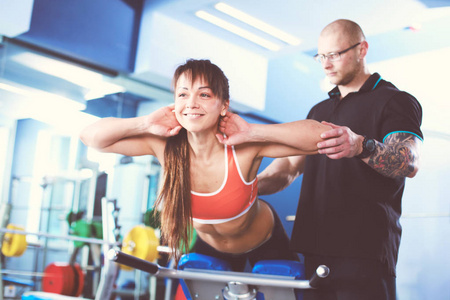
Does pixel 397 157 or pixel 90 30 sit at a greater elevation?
pixel 90 30

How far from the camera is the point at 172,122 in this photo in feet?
5.05

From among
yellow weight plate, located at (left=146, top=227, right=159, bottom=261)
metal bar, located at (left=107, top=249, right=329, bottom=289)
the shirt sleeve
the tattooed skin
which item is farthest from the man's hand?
yellow weight plate, located at (left=146, top=227, right=159, bottom=261)

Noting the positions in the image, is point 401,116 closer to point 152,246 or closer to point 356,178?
point 356,178

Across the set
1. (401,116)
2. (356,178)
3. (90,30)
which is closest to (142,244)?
(90,30)

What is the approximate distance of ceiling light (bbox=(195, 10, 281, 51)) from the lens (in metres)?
4.22

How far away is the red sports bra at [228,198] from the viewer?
1578 millimetres

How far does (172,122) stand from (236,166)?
29cm

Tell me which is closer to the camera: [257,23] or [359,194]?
[359,194]

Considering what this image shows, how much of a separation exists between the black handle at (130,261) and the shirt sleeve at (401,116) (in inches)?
41.0

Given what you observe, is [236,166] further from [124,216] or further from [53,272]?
[124,216]

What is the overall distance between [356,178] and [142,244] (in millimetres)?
2872

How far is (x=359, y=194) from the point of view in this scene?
171 cm

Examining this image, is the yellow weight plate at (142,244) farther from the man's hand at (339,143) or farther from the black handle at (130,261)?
the man's hand at (339,143)

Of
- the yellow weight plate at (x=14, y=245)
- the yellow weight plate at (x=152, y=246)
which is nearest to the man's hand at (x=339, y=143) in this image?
the yellow weight plate at (x=152, y=246)
